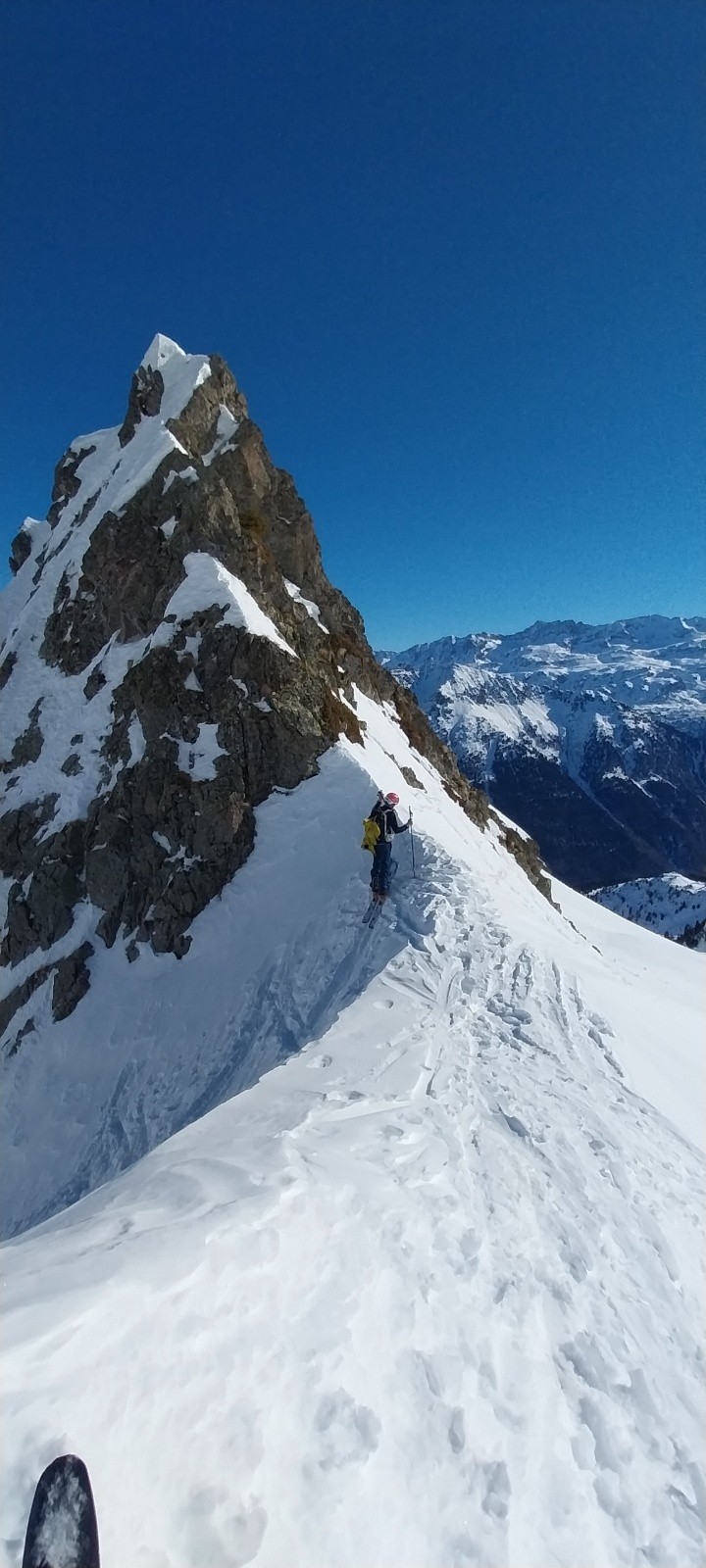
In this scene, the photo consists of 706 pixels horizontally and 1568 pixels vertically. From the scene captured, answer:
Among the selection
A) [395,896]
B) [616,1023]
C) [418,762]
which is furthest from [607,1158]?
[418,762]

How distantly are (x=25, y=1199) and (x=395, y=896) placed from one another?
43.2 feet

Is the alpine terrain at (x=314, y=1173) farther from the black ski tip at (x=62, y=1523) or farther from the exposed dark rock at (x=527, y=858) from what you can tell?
the exposed dark rock at (x=527, y=858)

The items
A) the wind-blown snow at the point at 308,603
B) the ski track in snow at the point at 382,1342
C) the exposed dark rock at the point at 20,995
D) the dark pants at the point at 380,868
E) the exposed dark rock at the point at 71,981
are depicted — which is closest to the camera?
the ski track in snow at the point at 382,1342

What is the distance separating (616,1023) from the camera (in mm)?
12836

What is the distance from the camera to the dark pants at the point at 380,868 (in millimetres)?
15906

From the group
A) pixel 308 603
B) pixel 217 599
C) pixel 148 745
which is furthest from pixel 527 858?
pixel 217 599

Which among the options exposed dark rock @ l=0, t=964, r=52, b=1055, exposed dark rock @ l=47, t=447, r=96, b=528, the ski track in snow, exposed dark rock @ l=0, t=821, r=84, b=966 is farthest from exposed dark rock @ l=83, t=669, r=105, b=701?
the ski track in snow

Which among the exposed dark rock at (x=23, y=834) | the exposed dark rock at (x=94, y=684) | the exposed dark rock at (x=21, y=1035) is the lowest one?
the exposed dark rock at (x=21, y=1035)

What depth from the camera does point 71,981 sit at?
2348cm

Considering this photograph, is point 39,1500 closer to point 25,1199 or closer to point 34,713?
point 25,1199

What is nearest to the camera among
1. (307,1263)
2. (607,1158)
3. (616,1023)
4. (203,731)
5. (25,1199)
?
(307,1263)

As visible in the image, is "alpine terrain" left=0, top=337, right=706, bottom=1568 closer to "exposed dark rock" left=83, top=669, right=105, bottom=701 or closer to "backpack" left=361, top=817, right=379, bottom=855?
"backpack" left=361, top=817, right=379, bottom=855

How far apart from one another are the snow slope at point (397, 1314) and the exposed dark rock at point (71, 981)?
14.5 metres

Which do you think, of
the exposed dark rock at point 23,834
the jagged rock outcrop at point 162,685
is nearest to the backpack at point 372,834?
the jagged rock outcrop at point 162,685
